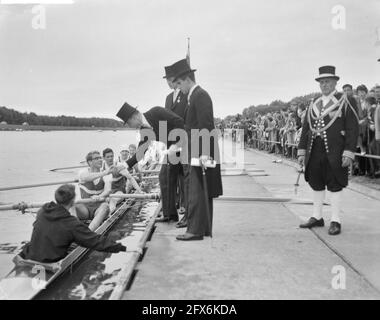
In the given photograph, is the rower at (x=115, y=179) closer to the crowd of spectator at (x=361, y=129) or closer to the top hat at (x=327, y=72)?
the crowd of spectator at (x=361, y=129)

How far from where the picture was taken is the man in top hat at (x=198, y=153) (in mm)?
5586

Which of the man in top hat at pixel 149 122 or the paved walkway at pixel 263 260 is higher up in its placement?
the man in top hat at pixel 149 122

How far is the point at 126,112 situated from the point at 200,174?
49.6 inches

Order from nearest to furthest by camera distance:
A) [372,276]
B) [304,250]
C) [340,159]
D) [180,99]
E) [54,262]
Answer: [372,276]
[54,262]
[304,250]
[340,159]
[180,99]

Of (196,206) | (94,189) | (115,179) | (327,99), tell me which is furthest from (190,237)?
(115,179)

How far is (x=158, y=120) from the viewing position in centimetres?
616

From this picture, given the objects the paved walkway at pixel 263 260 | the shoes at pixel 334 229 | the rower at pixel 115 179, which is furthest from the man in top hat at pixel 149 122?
the shoes at pixel 334 229

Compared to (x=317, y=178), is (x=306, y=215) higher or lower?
lower

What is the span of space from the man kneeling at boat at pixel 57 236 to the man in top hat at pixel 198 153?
1332 mm

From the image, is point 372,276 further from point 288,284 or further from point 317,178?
point 317,178

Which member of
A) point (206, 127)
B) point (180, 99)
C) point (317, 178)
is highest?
point (180, 99)

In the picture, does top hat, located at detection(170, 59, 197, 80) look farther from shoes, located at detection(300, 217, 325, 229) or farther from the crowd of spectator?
shoes, located at detection(300, 217, 325, 229)

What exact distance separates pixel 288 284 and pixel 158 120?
117 inches
